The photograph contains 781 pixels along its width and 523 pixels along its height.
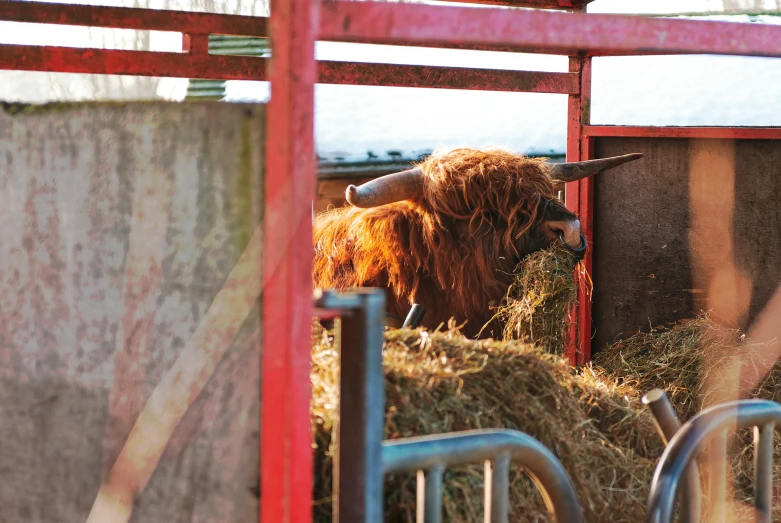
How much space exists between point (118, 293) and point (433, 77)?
10.4ft

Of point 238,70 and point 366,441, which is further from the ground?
point 238,70

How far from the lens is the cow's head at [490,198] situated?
4.71 meters

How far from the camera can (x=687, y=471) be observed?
2.37 meters

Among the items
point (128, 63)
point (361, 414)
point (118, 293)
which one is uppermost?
point (128, 63)

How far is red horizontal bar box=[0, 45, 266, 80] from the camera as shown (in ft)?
13.2

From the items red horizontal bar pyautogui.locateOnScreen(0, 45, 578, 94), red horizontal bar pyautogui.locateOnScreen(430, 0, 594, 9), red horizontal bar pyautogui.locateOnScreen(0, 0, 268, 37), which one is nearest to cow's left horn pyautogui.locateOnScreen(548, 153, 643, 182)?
red horizontal bar pyautogui.locateOnScreen(0, 45, 578, 94)

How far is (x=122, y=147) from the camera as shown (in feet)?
6.84

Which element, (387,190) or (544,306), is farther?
(387,190)

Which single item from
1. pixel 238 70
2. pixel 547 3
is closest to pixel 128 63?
pixel 238 70

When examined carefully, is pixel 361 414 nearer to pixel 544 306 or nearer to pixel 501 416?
pixel 501 416

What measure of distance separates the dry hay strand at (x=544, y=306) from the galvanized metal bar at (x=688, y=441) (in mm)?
1765

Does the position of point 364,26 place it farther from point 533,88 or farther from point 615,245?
point 615,245

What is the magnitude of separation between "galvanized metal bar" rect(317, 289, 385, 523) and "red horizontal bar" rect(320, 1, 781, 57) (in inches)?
20.2

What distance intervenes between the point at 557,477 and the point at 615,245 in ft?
12.5
